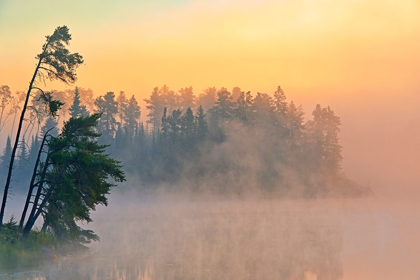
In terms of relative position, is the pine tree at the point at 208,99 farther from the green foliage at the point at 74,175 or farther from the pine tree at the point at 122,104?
the green foliage at the point at 74,175

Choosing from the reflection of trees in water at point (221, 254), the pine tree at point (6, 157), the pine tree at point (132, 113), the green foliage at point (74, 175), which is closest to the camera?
the reflection of trees in water at point (221, 254)

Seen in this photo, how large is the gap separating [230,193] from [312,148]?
2801 centimetres

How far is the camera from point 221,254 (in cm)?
3403

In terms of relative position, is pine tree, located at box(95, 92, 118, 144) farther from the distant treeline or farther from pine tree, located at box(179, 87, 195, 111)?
pine tree, located at box(179, 87, 195, 111)

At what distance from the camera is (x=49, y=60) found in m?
34.6

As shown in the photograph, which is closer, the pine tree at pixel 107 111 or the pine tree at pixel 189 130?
the pine tree at pixel 189 130

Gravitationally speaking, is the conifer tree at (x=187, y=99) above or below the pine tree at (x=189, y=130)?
above

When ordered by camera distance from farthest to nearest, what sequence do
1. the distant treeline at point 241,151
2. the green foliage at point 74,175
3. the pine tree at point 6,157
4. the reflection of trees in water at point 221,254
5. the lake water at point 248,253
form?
the pine tree at point 6,157 < the distant treeline at point 241,151 < the green foliage at point 74,175 < the reflection of trees in water at point 221,254 < the lake water at point 248,253

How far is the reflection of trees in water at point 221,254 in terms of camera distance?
27.4 m

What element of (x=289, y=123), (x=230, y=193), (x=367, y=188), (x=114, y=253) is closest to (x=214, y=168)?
(x=230, y=193)

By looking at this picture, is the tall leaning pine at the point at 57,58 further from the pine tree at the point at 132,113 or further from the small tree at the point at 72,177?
the pine tree at the point at 132,113

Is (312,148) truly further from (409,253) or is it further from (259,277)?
(259,277)

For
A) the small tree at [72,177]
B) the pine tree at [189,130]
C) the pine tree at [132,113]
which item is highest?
the pine tree at [132,113]

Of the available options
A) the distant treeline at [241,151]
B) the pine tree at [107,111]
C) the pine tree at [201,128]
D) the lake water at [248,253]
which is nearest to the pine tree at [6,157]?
the distant treeline at [241,151]
